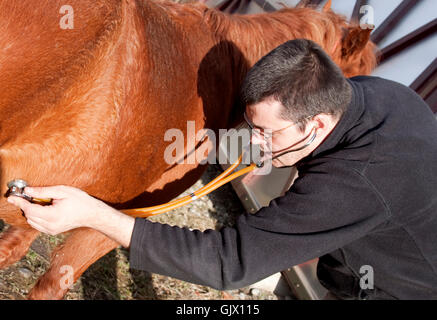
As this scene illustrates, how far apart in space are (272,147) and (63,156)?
69 centimetres

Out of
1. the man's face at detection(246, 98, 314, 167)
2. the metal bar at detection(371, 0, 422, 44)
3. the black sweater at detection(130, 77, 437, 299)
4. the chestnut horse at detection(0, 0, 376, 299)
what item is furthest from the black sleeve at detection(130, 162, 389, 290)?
the metal bar at detection(371, 0, 422, 44)

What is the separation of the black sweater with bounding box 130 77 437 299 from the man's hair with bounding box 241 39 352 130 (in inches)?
4.2

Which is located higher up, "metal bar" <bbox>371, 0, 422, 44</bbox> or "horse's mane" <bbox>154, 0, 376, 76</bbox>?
"metal bar" <bbox>371, 0, 422, 44</bbox>

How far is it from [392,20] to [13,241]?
9.34ft

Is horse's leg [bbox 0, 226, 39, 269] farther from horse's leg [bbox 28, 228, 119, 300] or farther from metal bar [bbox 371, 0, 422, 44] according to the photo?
metal bar [bbox 371, 0, 422, 44]

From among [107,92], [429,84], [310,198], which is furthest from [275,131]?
[429,84]

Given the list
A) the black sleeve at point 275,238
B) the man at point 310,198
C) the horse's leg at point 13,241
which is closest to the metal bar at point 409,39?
the man at point 310,198

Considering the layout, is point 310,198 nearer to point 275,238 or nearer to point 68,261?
point 275,238

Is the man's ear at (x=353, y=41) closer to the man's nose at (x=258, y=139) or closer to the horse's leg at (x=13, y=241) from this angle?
the man's nose at (x=258, y=139)

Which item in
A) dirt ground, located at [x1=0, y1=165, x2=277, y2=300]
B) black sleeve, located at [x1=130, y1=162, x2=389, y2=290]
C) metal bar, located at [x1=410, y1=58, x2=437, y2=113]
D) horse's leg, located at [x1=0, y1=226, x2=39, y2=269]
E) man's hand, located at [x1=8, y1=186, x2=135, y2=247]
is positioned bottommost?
dirt ground, located at [x1=0, y1=165, x2=277, y2=300]

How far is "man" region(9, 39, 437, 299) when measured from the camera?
1154mm

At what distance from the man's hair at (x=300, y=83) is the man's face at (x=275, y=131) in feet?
0.06

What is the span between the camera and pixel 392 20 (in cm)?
291

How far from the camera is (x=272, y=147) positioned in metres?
1.37
